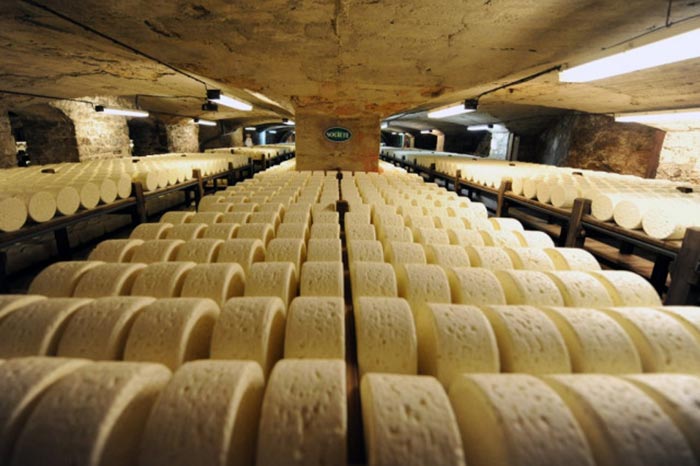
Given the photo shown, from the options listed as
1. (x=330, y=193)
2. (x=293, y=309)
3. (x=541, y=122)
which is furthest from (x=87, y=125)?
(x=541, y=122)

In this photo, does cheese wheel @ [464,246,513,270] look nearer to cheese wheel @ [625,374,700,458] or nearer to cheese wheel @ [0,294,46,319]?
cheese wheel @ [625,374,700,458]

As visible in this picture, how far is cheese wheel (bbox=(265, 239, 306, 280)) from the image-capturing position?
217 cm

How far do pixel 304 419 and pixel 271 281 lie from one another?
3.21 ft

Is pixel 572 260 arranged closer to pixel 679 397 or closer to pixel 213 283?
pixel 679 397

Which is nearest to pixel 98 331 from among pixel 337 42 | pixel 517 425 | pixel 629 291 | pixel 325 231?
pixel 517 425

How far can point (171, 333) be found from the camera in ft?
4.08

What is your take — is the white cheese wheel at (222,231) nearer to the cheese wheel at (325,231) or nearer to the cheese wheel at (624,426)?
the cheese wheel at (325,231)

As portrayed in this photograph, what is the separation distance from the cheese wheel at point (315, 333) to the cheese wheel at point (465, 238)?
1639 millimetres

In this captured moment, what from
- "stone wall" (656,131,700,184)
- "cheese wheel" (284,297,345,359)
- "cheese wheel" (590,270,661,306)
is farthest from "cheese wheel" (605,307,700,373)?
"stone wall" (656,131,700,184)

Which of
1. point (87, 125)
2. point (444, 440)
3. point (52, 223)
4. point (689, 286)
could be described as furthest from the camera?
point (87, 125)

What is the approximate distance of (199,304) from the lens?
1.37 metres

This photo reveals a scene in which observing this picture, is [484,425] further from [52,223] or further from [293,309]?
[52,223]

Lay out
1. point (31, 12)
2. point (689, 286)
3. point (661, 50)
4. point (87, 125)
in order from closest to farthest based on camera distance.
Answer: point (661, 50)
point (689, 286)
point (31, 12)
point (87, 125)

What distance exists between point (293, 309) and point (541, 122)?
1473cm
